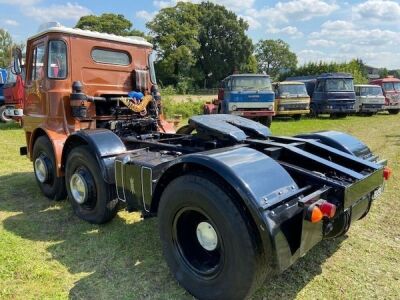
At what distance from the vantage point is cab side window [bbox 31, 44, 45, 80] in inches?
227

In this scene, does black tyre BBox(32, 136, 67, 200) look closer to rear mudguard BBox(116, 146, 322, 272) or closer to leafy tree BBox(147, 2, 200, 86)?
rear mudguard BBox(116, 146, 322, 272)

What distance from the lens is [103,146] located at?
14.7 ft

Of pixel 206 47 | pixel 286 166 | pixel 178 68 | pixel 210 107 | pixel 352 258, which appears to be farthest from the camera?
pixel 206 47

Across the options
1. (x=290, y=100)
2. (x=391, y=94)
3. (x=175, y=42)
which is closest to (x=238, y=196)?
(x=290, y=100)

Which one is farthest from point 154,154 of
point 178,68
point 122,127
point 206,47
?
point 206,47

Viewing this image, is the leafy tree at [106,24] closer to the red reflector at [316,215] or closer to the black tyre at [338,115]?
the black tyre at [338,115]

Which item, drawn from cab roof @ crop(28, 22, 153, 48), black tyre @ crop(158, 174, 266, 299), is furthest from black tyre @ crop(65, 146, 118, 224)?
cab roof @ crop(28, 22, 153, 48)

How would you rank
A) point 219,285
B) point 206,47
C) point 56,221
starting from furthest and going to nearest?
1. point 206,47
2. point 56,221
3. point 219,285

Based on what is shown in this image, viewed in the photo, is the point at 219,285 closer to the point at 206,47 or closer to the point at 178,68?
the point at 178,68

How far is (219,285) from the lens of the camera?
9.50 ft

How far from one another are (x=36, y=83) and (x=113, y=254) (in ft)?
10.7

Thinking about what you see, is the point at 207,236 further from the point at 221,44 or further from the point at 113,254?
the point at 221,44

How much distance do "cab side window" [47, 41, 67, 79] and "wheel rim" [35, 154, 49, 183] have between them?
1.20 m

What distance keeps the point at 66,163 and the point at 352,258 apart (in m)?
3.55
